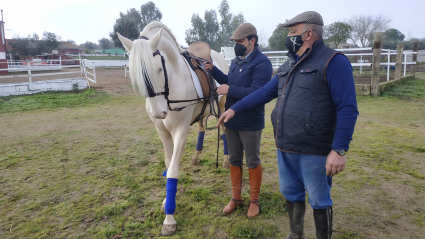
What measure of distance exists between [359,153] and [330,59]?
134 inches

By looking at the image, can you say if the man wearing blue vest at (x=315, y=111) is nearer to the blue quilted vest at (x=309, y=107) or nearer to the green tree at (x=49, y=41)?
the blue quilted vest at (x=309, y=107)

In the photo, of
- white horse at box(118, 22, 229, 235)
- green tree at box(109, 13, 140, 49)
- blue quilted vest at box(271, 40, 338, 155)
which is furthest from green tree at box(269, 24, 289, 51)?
blue quilted vest at box(271, 40, 338, 155)

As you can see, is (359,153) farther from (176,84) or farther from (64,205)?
(64,205)

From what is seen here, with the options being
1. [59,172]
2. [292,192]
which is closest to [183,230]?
[292,192]

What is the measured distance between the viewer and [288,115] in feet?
5.83

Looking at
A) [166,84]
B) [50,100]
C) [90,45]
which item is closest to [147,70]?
[166,84]

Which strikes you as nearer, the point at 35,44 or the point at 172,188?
the point at 172,188

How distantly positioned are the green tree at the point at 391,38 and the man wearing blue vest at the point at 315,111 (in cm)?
3728

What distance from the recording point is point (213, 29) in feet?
133

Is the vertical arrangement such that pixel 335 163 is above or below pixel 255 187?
above

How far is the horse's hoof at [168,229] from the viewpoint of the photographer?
8.01ft

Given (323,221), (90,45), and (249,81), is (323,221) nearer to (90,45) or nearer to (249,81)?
(249,81)

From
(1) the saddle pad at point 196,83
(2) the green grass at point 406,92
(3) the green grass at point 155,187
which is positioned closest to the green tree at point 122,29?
(3) the green grass at point 155,187

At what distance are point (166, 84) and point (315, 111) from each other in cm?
137
